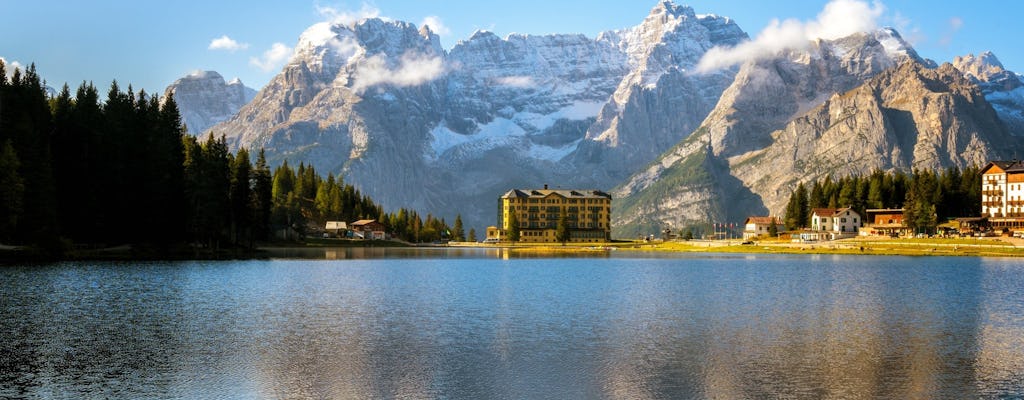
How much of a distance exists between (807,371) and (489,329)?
20971mm

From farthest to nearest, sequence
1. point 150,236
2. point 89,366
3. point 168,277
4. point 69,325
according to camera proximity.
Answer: point 150,236 → point 168,277 → point 69,325 → point 89,366

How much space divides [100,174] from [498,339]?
319 ft

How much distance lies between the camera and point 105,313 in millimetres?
60812

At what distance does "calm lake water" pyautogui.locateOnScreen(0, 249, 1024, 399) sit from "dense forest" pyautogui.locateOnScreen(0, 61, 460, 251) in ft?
90.5

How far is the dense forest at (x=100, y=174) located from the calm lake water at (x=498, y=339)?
1086 inches

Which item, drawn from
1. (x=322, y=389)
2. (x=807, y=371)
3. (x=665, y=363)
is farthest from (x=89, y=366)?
(x=807, y=371)

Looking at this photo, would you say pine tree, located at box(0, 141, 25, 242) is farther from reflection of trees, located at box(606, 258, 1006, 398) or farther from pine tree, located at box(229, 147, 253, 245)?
reflection of trees, located at box(606, 258, 1006, 398)

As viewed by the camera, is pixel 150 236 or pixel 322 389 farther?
pixel 150 236

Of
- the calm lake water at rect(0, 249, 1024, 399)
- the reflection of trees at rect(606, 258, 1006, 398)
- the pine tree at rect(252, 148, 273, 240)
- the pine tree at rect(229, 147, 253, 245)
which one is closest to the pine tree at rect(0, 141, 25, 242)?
the calm lake water at rect(0, 249, 1024, 399)

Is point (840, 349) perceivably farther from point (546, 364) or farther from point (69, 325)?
point (69, 325)

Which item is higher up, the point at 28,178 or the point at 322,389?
the point at 28,178

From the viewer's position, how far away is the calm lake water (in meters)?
38.1

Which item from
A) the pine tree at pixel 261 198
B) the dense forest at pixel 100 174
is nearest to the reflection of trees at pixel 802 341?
the dense forest at pixel 100 174

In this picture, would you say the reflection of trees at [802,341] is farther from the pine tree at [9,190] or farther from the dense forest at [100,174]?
the dense forest at [100,174]
